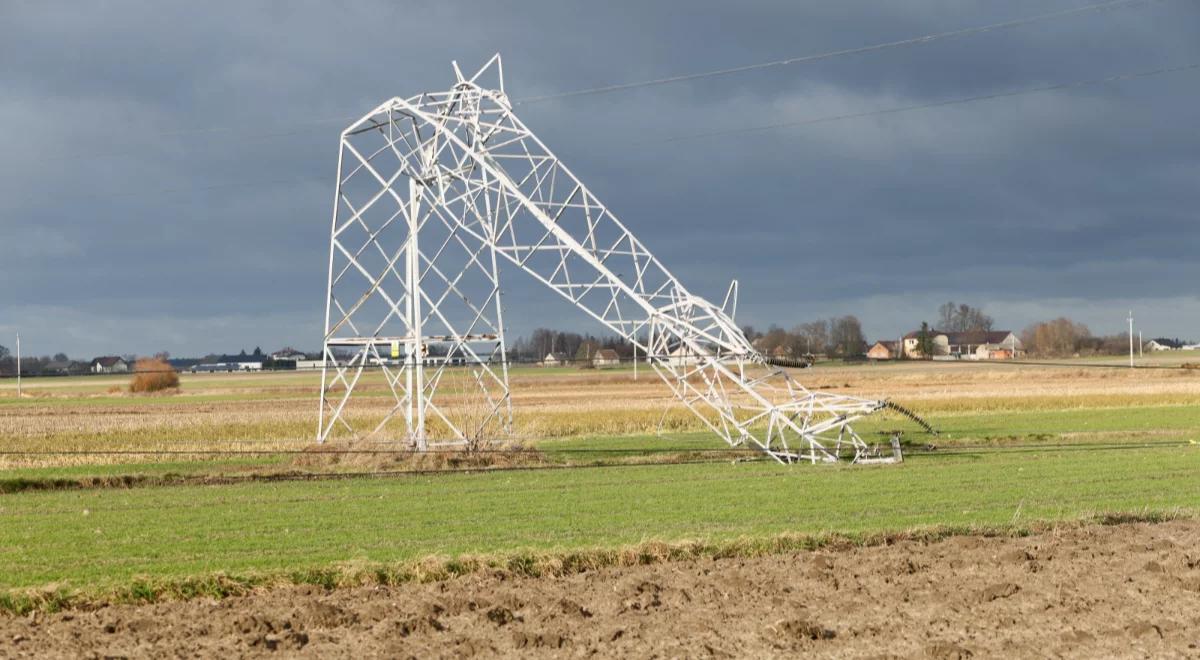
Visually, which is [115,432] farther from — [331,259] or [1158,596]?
[1158,596]

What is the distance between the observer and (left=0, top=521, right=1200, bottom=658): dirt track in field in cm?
1127

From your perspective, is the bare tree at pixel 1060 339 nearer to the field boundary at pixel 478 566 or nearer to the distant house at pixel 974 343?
the distant house at pixel 974 343

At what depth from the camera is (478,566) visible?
48.5 ft

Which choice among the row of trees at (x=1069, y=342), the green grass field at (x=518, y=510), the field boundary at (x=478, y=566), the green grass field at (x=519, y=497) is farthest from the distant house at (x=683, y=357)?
the row of trees at (x=1069, y=342)

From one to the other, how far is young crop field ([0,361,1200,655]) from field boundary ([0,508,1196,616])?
3 centimetres

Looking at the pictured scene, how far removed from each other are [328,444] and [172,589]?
19261mm

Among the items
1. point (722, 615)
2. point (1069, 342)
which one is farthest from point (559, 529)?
point (1069, 342)

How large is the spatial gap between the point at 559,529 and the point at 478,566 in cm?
324

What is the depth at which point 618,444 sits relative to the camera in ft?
117

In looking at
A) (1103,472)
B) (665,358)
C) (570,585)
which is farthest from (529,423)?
(570,585)

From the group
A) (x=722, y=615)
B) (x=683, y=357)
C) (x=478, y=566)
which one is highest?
(x=683, y=357)

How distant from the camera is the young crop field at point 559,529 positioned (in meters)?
12.3

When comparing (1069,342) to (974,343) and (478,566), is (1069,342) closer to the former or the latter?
(974,343)

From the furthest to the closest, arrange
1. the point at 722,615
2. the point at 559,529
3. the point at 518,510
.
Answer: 1. the point at 518,510
2. the point at 559,529
3. the point at 722,615
